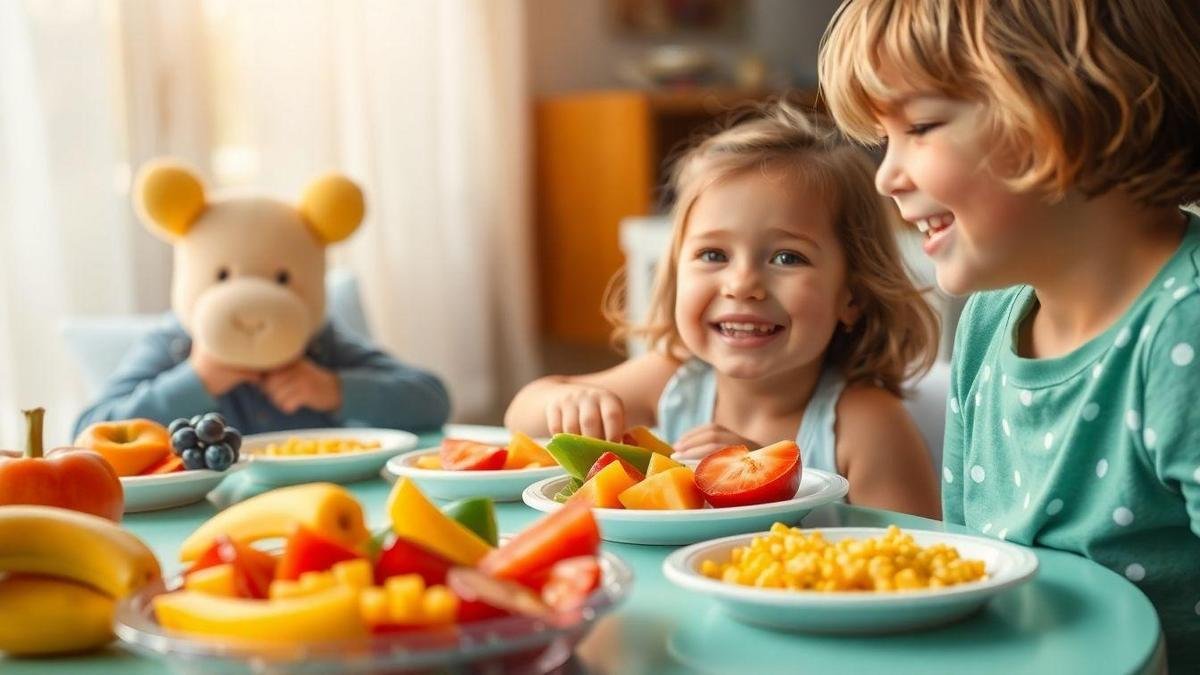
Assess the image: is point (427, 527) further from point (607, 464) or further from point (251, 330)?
point (251, 330)

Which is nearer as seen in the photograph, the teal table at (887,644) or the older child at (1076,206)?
the teal table at (887,644)

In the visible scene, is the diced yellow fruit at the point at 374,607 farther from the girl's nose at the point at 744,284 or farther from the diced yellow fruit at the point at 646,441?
the girl's nose at the point at 744,284

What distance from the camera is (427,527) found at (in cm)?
79

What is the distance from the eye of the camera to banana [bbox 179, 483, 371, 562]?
0.77m

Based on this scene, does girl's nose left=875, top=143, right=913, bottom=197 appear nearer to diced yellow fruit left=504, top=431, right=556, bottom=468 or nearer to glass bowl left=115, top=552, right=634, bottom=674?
diced yellow fruit left=504, top=431, right=556, bottom=468

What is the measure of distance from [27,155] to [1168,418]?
2814mm

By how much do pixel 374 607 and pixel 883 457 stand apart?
995 millimetres

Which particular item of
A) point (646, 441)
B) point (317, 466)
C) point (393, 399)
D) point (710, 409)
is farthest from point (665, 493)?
point (393, 399)

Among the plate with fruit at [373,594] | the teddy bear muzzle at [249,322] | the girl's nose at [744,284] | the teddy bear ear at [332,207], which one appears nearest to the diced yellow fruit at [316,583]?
the plate with fruit at [373,594]

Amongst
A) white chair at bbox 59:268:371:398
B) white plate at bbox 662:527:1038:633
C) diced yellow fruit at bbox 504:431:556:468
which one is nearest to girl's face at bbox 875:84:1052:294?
white plate at bbox 662:527:1038:633

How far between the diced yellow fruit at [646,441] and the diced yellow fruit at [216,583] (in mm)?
592

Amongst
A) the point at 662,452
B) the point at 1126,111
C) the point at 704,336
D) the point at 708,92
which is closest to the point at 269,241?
the point at 704,336

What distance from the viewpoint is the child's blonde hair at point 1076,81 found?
1012mm

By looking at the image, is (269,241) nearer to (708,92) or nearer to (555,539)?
(555,539)
